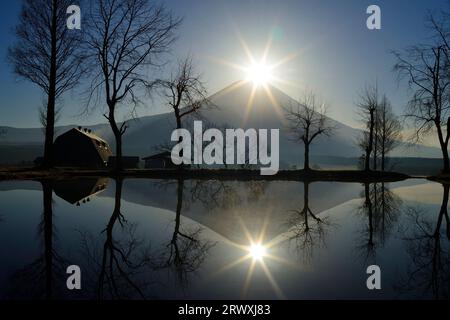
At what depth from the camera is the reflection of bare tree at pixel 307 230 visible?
22.9 ft

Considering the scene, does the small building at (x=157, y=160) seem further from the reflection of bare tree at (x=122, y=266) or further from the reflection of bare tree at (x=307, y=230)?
the reflection of bare tree at (x=122, y=266)

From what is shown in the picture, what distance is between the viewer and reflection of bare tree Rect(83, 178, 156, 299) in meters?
4.48

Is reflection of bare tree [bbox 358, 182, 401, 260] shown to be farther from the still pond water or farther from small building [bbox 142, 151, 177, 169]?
small building [bbox 142, 151, 177, 169]

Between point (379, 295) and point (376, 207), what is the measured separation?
31.3 feet

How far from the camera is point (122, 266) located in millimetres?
5473

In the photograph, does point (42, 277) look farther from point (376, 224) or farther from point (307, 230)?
point (376, 224)

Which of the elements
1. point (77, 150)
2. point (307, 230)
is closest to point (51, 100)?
point (307, 230)

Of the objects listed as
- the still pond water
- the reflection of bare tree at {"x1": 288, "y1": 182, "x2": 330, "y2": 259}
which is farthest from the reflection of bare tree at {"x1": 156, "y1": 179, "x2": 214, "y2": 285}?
the reflection of bare tree at {"x1": 288, "y1": 182, "x2": 330, "y2": 259}

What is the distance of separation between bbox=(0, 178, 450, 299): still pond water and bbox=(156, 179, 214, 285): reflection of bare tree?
0.06 ft

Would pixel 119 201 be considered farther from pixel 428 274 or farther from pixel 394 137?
pixel 394 137

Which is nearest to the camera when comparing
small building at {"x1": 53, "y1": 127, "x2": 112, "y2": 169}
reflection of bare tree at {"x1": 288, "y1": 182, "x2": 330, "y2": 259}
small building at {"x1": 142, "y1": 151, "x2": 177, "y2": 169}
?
reflection of bare tree at {"x1": 288, "y1": 182, "x2": 330, "y2": 259}

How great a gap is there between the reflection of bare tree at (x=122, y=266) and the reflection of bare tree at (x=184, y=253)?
323mm

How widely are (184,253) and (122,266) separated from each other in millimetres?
1164

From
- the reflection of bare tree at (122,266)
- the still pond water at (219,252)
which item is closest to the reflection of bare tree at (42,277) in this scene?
the still pond water at (219,252)
